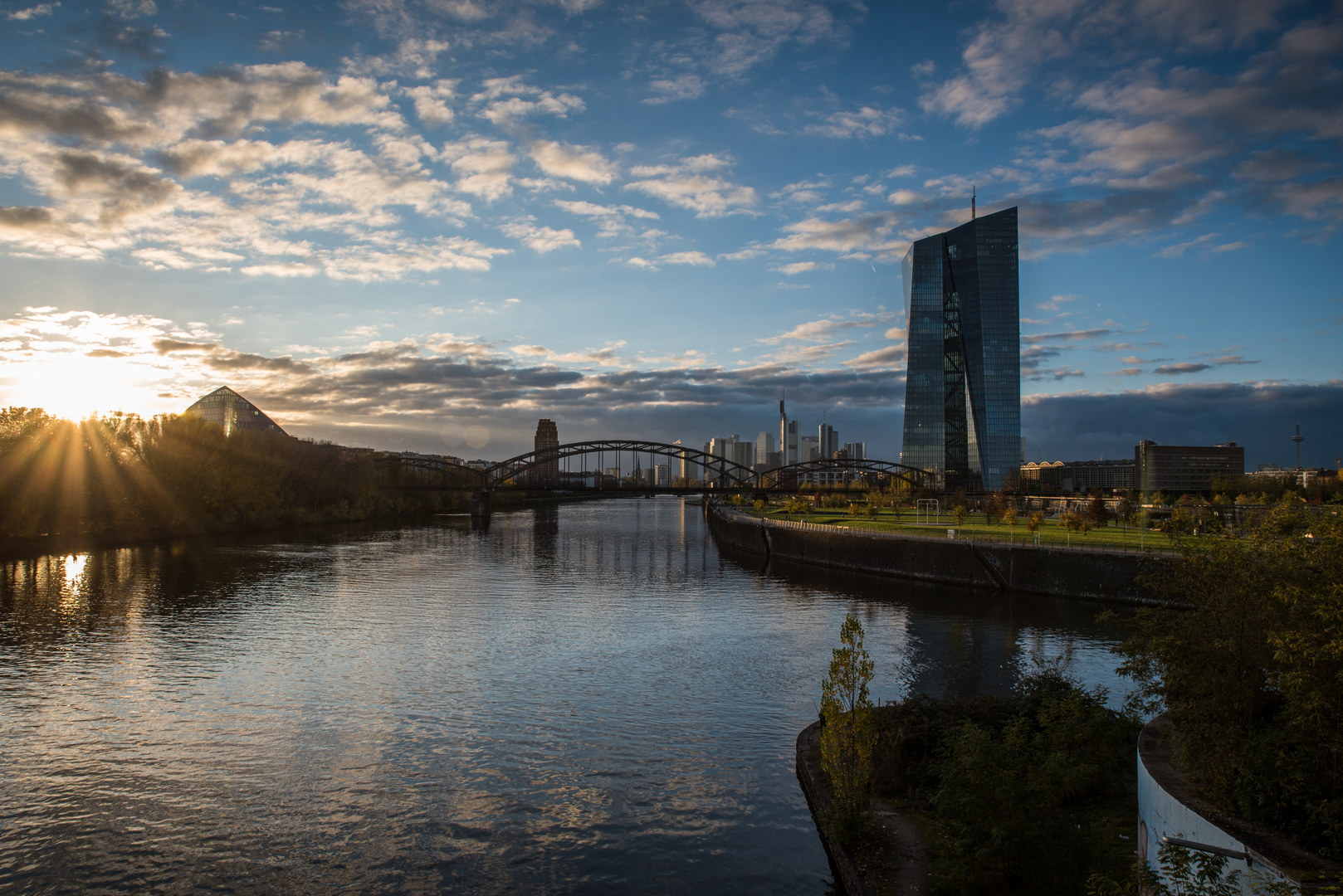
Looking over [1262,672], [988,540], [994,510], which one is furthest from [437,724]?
[994,510]

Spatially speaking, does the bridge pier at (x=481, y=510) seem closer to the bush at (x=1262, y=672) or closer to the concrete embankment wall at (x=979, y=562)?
the concrete embankment wall at (x=979, y=562)

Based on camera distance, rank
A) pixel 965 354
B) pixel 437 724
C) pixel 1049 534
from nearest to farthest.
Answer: pixel 437 724
pixel 1049 534
pixel 965 354

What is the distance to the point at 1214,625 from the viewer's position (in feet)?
29.2

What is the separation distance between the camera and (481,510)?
109 meters

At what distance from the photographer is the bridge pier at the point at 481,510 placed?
10178 cm

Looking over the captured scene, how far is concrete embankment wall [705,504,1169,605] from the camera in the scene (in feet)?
124

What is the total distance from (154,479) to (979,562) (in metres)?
67.9

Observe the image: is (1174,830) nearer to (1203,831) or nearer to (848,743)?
(1203,831)

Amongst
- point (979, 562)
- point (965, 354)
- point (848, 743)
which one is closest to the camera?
point (848, 743)

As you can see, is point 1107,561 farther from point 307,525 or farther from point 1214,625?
point 307,525

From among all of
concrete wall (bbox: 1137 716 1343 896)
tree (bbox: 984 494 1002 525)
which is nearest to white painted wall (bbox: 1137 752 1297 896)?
concrete wall (bbox: 1137 716 1343 896)

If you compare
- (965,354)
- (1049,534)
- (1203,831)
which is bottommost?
(1049,534)

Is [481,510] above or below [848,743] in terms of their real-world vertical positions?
below

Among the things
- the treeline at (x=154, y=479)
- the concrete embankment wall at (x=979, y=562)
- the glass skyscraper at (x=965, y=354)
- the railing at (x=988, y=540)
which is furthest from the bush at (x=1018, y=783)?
the glass skyscraper at (x=965, y=354)
